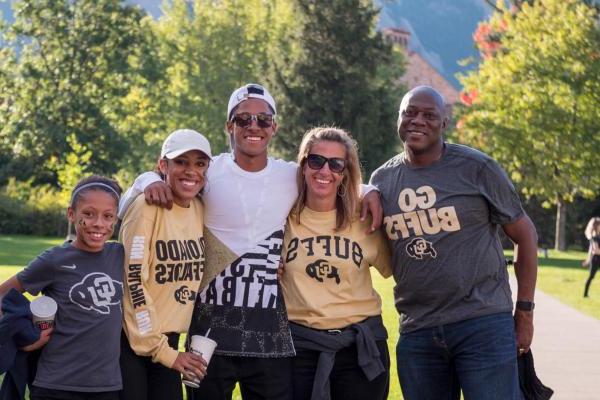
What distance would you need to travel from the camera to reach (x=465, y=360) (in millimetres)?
5207

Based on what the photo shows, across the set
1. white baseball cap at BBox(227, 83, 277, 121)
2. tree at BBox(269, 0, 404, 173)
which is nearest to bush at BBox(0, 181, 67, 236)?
tree at BBox(269, 0, 404, 173)

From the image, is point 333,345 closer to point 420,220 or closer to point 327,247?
point 327,247

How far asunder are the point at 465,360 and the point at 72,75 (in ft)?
175

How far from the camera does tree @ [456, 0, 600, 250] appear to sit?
33.8 m

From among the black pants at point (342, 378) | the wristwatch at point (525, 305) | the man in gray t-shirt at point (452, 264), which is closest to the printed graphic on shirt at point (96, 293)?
the black pants at point (342, 378)

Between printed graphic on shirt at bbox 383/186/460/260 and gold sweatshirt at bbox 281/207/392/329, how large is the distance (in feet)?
0.81

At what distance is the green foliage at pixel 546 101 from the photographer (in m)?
33.8

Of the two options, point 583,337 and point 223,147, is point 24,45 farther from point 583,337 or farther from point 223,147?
point 583,337

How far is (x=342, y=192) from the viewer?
5484 millimetres

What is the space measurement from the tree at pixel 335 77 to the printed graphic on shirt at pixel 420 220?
1641 inches

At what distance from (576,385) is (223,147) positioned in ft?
147

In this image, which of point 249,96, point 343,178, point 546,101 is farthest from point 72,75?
point 343,178

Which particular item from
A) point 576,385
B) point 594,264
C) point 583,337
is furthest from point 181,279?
point 594,264

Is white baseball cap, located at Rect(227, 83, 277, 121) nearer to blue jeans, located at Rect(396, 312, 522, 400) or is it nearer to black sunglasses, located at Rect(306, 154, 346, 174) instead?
black sunglasses, located at Rect(306, 154, 346, 174)
